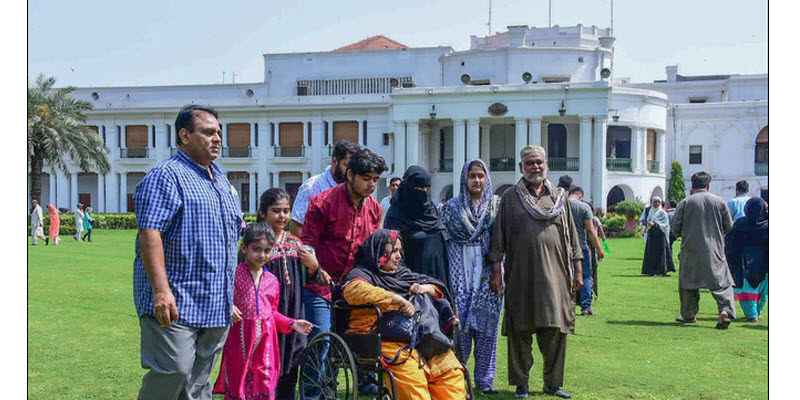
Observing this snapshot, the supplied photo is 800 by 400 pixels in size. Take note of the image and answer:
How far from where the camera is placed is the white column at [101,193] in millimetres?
51125

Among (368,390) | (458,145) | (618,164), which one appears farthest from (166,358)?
(618,164)

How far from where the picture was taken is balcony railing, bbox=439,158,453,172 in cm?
4638

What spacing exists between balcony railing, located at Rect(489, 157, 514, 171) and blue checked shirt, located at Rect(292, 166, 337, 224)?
38579 mm

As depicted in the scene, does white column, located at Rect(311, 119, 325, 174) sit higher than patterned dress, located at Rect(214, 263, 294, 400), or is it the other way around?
white column, located at Rect(311, 119, 325, 174)

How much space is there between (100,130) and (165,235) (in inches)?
1991

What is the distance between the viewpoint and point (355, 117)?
162 feet

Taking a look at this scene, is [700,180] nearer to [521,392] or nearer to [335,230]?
[521,392]

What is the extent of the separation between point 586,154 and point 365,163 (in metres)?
38.0

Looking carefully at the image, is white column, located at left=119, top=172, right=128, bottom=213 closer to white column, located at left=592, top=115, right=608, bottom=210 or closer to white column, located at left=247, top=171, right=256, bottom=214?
white column, located at left=247, top=171, right=256, bottom=214

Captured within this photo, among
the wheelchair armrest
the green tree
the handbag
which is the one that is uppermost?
the green tree

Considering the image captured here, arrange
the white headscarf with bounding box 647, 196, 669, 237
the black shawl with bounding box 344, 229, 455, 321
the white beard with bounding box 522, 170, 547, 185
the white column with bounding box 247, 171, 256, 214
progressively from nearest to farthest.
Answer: the black shawl with bounding box 344, 229, 455, 321 → the white beard with bounding box 522, 170, 547, 185 → the white headscarf with bounding box 647, 196, 669, 237 → the white column with bounding box 247, 171, 256, 214

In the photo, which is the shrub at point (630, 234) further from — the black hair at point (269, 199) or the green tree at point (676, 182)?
the black hair at point (269, 199)

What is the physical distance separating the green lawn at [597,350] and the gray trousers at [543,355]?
0.18 m

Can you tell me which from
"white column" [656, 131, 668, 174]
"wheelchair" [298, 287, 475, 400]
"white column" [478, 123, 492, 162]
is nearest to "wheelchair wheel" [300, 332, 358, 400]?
"wheelchair" [298, 287, 475, 400]
